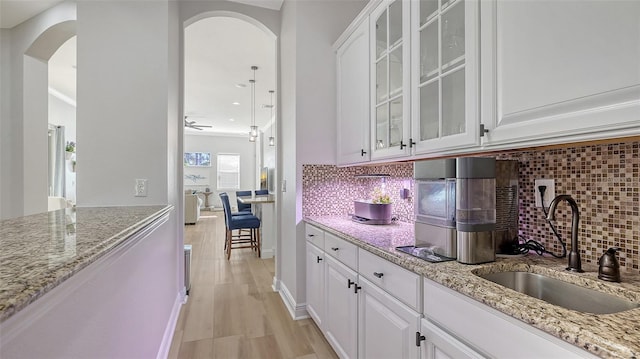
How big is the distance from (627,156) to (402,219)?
1421 mm

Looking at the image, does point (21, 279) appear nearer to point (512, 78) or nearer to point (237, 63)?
point (512, 78)

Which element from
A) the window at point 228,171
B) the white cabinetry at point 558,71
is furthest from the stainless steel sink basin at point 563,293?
the window at point 228,171

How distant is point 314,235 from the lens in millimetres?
2416

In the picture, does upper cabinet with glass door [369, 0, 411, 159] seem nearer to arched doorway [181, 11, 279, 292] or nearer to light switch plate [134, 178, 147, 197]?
arched doorway [181, 11, 279, 292]

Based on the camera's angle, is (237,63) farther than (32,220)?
Yes

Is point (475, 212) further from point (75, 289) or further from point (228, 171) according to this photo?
point (228, 171)

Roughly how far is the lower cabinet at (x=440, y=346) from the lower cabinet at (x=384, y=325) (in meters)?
0.04

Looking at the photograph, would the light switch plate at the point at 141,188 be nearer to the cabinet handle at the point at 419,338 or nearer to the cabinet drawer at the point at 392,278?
the cabinet drawer at the point at 392,278

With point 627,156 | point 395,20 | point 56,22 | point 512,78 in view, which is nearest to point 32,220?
point 512,78

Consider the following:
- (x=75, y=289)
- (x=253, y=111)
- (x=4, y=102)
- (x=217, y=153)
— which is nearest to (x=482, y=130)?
(x=75, y=289)

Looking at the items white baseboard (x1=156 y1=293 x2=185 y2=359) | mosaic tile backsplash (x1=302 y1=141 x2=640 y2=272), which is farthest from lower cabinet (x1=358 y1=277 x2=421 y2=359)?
white baseboard (x1=156 y1=293 x2=185 y2=359)

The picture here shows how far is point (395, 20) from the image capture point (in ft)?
6.11

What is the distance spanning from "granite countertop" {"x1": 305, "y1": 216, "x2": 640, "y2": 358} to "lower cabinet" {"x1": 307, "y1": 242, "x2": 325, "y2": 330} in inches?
30.5

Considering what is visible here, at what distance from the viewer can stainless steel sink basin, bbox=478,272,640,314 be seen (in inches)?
35.9
